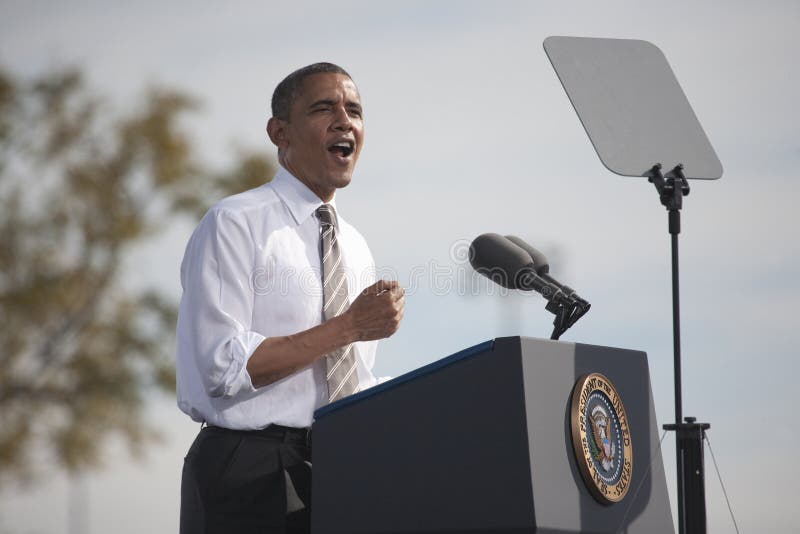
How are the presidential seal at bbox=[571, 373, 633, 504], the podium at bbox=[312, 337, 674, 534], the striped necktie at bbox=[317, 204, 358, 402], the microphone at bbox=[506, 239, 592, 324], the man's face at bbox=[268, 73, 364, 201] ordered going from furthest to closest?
the man's face at bbox=[268, 73, 364, 201], the striped necktie at bbox=[317, 204, 358, 402], the microphone at bbox=[506, 239, 592, 324], the presidential seal at bbox=[571, 373, 633, 504], the podium at bbox=[312, 337, 674, 534]

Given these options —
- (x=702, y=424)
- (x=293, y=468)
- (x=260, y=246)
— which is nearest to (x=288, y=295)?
(x=260, y=246)

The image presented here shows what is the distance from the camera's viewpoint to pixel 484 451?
1774mm

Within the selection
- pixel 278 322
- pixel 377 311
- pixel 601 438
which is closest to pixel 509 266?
pixel 377 311

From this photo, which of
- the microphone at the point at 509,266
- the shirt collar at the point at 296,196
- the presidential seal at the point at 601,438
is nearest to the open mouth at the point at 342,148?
the shirt collar at the point at 296,196

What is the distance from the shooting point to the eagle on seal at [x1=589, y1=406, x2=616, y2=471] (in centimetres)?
190

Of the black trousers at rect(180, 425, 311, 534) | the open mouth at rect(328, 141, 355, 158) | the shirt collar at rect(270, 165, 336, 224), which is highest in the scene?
the open mouth at rect(328, 141, 355, 158)

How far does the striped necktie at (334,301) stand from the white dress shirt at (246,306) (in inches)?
0.9

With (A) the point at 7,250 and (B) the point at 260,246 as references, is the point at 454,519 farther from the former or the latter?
(A) the point at 7,250

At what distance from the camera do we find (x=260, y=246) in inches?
94.0

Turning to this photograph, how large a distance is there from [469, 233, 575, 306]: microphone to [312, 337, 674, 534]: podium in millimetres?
159

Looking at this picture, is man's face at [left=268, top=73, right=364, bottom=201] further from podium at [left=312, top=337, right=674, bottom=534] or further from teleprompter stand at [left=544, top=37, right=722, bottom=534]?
podium at [left=312, top=337, right=674, bottom=534]

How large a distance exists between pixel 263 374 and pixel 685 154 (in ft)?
3.98

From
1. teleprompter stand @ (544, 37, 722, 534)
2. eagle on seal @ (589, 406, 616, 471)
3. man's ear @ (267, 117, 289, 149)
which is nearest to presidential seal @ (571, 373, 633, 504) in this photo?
eagle on seal @ (589, 406, 616, 471)

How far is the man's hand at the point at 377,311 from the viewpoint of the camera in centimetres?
214
